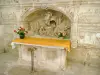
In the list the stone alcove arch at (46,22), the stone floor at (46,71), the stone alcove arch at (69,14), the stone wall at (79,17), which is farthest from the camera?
the stone alcove arch at (46,22)

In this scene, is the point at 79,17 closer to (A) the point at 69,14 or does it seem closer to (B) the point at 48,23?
(A) the point at 69,14

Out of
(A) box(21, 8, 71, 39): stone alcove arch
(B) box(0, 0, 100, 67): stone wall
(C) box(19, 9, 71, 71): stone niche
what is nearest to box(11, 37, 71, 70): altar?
(C) box(19, 9, 71, 71): stone niche

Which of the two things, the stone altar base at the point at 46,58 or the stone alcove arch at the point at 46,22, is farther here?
the stone alcove arch at the point at 46,22

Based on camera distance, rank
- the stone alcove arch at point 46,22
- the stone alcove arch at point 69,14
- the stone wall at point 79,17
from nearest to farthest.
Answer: the stone wall at point 79,17, the stone alcove arch at point 69,14, the stone alcove arch at point 46,22

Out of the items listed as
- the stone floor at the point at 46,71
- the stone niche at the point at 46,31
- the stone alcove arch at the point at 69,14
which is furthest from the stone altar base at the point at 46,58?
the stone alcove arch at the point at 69,14

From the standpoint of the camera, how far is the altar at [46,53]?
3.72 metres

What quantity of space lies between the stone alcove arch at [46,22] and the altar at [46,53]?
2.39 ft

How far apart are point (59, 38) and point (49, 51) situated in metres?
0.68

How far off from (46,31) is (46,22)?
371 mm

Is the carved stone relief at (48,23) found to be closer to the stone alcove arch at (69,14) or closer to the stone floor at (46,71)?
the stone alcove arch at (69,14)

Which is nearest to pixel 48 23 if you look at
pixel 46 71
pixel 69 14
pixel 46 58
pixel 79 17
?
pixel 69 14

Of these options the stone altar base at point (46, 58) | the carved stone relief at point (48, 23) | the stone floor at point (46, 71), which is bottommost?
the stone floor at point (46, 71)

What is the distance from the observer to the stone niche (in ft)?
12.7

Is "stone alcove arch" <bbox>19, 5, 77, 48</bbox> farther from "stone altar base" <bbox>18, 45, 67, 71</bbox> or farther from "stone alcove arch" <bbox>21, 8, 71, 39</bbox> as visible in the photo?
"stone altar base" <bbox>18, 45, 67, 71</bbox>
